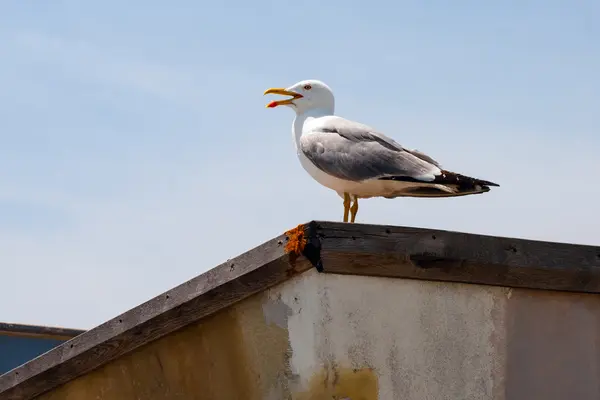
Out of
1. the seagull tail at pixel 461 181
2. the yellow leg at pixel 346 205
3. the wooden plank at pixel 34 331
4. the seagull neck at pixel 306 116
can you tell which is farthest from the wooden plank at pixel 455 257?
the wooden plank at pixel 34 331

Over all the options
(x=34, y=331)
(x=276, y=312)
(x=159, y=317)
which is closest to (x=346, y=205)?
(x=159, y=317)

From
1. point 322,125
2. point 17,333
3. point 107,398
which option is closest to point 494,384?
point 107,398

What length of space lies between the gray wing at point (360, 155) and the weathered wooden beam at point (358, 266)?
2082mm

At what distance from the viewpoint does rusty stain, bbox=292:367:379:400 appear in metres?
4.92

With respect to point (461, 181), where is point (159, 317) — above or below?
below

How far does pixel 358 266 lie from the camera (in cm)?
500

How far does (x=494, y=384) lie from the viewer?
17.0ft

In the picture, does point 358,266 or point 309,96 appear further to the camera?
point 309,96

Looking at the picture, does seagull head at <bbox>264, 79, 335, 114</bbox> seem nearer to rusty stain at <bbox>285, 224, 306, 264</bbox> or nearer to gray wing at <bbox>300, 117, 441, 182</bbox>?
gray wing at <bbox>300, 117, 441, 182</bbox>

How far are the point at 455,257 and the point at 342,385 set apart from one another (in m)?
0.83

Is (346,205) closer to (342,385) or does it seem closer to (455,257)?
(455,257)

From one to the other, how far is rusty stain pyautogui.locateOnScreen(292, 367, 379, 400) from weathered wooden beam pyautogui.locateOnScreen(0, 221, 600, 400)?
1.53 ft

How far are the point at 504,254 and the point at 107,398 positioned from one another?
90.4 inches

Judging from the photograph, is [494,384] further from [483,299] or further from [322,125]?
[322,125]
